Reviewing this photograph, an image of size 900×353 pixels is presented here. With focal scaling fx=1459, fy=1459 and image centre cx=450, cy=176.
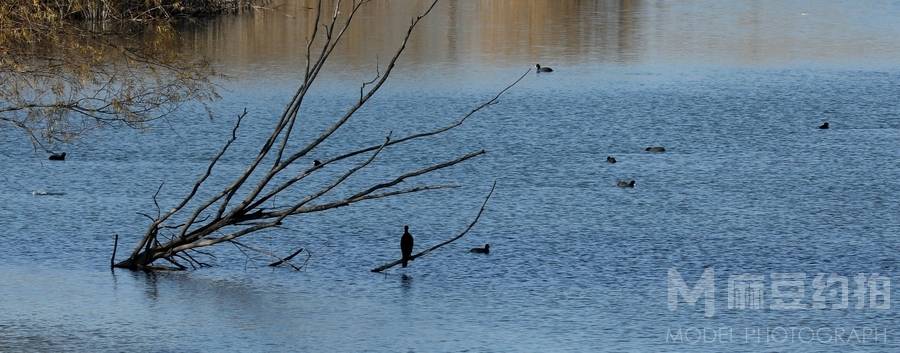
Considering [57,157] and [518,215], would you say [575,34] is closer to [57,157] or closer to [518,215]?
[57,157]

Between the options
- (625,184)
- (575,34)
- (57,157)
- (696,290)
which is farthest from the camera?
(575,34)

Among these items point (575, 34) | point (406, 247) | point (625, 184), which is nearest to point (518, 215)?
point (625, 184)

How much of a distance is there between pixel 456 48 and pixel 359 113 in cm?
1095

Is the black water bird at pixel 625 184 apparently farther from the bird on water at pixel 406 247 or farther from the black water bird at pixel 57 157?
the black water bird at pixel 57 157

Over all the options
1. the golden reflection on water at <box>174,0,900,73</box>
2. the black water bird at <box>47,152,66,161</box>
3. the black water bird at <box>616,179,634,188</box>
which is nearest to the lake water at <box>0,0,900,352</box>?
the black water bird at <box>616,179,634,188</box>

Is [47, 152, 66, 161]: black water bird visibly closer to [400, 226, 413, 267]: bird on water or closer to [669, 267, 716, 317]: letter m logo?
[400, 226, 413, 267]: bird on water

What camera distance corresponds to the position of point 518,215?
54.8 feet

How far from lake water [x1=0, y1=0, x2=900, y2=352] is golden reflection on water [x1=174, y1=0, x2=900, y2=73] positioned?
1.42 feet

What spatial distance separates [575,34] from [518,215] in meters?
24.9

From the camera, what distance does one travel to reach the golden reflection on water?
113ft

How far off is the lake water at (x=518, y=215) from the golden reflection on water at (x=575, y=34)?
1.42 feet

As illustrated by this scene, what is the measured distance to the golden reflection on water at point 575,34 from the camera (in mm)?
34469

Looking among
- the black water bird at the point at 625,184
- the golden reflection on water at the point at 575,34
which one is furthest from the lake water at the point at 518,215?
the golden reflection on water at the point at 575,34

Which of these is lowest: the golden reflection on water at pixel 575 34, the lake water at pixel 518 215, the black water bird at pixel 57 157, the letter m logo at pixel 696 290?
the letter m logo at pixel 696 290
